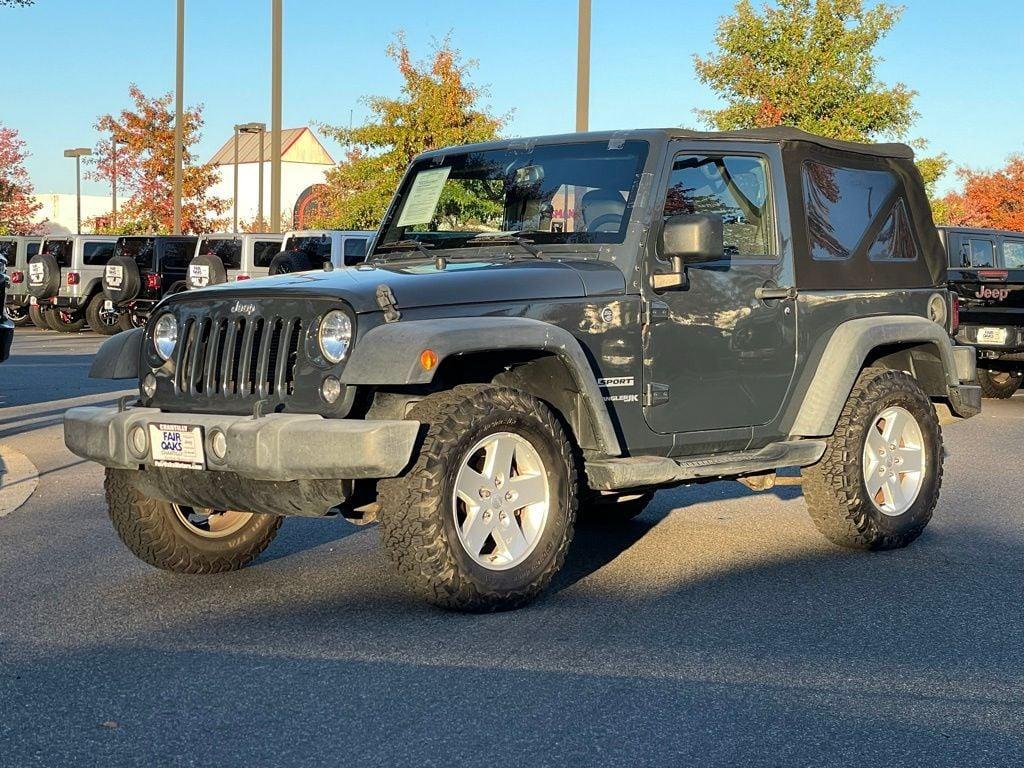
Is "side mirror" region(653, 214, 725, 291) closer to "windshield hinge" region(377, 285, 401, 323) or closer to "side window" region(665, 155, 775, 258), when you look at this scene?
"side window" region(665, 155, 775, 258)

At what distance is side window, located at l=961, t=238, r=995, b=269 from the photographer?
1781cm

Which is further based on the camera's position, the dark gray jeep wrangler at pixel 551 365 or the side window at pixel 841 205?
the side window at pixel 841 205

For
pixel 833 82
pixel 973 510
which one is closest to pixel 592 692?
pixel 973 510

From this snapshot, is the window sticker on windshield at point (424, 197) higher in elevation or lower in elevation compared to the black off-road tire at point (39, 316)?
higher

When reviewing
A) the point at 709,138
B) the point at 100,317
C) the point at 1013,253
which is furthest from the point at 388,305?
the point at 100,317

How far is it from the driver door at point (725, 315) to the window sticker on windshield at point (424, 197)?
1283 mm

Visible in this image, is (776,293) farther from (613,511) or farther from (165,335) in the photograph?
(165,335)

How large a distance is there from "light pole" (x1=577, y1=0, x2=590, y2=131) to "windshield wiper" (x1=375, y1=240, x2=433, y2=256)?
10039mm

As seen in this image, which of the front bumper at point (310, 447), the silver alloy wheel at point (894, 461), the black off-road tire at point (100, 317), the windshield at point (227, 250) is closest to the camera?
the front bumper at point (310, 447)

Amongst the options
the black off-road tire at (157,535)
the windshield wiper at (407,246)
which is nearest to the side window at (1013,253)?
the windshield wiper at (407,246)

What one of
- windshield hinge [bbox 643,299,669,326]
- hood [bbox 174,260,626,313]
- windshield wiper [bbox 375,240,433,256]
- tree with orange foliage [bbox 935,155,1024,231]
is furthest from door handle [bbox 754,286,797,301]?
tree with orange foliage [bbox 935,155,1024,231]

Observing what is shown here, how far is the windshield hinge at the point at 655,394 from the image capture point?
6555mm

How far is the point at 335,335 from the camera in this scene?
578 centimetres

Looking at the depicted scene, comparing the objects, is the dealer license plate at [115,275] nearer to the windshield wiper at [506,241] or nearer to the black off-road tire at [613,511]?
the black off-road tire at [613,511]
